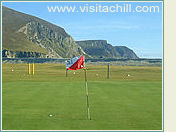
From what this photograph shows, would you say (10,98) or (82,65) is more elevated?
(82,65)

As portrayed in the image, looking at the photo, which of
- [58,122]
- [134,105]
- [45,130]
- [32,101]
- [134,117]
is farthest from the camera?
[32,101]

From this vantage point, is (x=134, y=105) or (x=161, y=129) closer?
(x=161, y=129)

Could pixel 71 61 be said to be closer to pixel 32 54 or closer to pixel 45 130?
pixel 45 130

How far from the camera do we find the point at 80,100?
56.1 ft

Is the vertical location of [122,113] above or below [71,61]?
below

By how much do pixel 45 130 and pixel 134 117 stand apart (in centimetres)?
425

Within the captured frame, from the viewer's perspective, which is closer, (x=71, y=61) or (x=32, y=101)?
(x=71, y=61)

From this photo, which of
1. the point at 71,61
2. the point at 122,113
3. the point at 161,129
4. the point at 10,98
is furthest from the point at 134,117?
the point at 10,98

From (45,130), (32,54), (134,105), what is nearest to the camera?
(45,130)

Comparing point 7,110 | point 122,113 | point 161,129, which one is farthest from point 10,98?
point 161,129

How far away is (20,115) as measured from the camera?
511 inches

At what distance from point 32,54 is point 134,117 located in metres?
188

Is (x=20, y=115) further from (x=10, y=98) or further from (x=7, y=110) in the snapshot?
(x=10, y=98)

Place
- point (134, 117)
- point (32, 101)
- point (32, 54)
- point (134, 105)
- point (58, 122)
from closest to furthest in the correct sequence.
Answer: point (58, 122), point (134, 117), point (134, 105), point (32, 101), point (32, 54)
